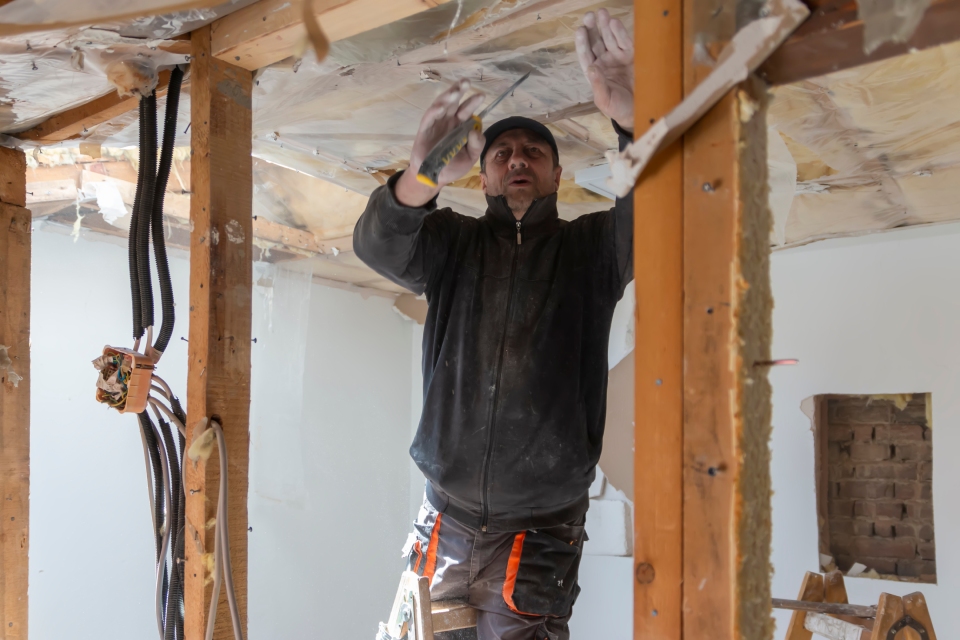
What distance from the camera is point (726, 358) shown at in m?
0.71

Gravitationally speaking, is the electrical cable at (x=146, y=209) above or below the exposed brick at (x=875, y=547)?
above

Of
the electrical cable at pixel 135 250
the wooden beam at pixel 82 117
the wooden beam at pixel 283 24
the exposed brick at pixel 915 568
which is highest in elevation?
the wooden beam at pixel 82 117

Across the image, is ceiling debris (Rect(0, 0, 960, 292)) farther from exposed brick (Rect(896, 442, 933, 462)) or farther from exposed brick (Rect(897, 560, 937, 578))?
exposed brick (Rect(897, 560, 937, 578))

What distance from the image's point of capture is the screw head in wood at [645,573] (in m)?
0.73

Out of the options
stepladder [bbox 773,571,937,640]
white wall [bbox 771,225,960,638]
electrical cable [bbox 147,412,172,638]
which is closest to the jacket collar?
electrical cable [bbox 147,412,172,638]

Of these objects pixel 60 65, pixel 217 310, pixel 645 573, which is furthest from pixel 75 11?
pixel 645 573

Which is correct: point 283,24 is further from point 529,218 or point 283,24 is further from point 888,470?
point 888,470

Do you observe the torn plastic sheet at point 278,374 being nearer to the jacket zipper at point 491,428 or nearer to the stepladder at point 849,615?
the jacket zipper at point 491,428

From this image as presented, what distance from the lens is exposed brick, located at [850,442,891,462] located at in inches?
118

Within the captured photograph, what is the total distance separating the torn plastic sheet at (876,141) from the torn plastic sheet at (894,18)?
0.84 meters

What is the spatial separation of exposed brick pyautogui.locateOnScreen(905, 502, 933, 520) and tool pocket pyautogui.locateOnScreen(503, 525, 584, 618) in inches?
78.9

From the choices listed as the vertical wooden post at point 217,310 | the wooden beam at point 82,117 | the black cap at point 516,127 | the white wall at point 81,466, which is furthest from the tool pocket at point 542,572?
the white wall at point 81,466

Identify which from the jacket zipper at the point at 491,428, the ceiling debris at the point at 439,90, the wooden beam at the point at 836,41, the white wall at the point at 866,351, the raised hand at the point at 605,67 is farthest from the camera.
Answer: the white wall at the point at 866,351

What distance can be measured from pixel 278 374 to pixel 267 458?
0.43 metres
